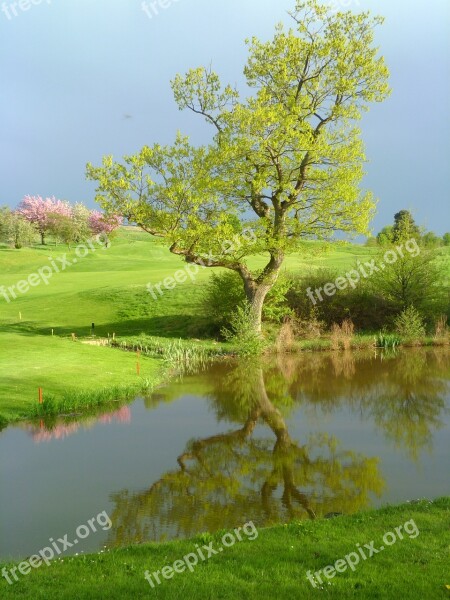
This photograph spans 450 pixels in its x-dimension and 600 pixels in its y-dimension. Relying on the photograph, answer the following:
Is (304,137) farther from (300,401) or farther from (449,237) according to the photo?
(449,237)

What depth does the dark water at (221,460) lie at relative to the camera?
34.8ft

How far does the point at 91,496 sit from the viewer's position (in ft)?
38.1

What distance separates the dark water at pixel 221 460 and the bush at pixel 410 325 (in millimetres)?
10234

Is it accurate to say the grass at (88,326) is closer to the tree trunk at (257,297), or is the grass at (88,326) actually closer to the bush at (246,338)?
the bush at (246,338)

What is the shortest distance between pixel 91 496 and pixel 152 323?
86.6ft

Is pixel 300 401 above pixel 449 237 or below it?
below

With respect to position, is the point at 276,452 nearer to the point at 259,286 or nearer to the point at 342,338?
the point at 342,338

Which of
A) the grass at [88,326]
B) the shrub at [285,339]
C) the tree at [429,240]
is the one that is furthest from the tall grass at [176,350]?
the tree at [429,240]

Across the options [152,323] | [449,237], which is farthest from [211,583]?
[449,237]

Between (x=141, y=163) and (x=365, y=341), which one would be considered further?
(x=365, y=341)

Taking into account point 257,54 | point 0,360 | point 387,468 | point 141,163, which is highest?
point 257,54

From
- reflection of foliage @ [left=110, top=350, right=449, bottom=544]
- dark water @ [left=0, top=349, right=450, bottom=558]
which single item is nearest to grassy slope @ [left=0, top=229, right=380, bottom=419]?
dark water @ [left=0, top=349, right=450, bottom=558]

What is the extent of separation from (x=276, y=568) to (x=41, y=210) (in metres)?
96.0

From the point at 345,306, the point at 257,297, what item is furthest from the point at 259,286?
the point at 345,306
